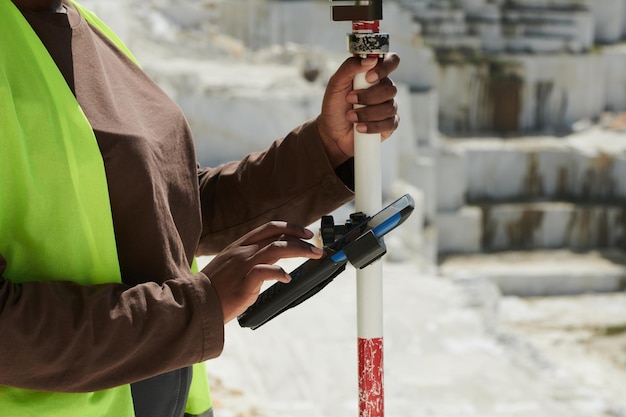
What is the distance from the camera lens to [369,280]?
A: 1436 mm

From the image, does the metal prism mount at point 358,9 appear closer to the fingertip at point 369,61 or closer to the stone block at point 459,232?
the fingertip at point 369,61

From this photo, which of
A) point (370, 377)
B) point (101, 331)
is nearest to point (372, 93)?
point (370, 377)

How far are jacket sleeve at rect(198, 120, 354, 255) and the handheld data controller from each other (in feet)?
1.22

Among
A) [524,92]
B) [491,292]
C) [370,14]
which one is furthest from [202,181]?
[524,92]

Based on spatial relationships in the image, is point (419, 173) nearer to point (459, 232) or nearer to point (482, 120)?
point (459, 232)

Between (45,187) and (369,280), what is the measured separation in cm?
50

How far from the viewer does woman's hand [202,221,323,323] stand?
123 cm

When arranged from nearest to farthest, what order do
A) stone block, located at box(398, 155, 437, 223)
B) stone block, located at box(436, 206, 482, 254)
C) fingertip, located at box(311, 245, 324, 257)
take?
fingertip, located at box(311, 245, 324, 257) < stone block, located at box(398, 155, 437, 223) < stone block, located at box(436, 206, 482, 254)

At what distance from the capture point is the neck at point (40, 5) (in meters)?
1.30

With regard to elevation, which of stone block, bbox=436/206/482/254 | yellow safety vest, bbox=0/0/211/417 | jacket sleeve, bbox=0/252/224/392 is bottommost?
stone block, bbox=436/206/482/254

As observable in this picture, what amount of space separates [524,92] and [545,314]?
20.2ft

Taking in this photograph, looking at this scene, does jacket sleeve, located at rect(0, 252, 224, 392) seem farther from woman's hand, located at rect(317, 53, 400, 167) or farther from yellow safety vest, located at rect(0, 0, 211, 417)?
woman's hand, located at rect(317, 53, 400, 167)

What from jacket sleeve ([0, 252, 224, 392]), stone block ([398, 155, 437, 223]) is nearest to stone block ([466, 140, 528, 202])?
stone block ([398, 155, 437, 223])

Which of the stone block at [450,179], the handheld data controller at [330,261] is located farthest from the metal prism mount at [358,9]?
the stone block at [450,179]
